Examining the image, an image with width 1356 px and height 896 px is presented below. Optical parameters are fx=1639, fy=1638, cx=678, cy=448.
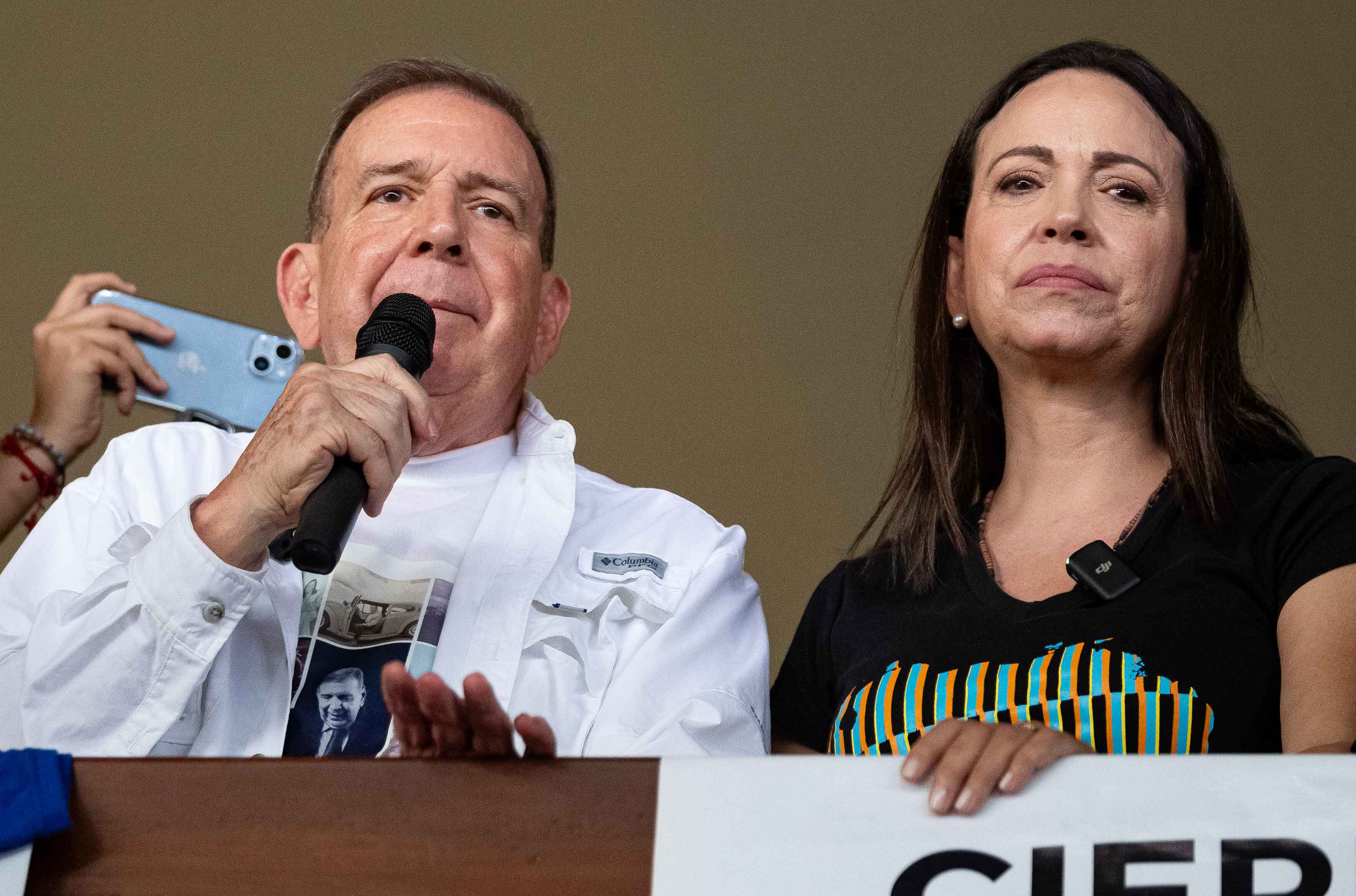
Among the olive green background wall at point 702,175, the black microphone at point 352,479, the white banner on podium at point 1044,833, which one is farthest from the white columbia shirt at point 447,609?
the olive green background wall at point 702,175

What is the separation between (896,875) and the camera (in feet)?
3.11

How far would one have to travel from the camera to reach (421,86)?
191cm

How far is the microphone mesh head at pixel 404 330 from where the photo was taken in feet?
Result: 4.61

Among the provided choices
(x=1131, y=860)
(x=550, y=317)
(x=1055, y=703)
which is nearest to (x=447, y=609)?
(x=550, y=317)

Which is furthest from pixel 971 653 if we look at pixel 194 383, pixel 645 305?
pixel 645 305

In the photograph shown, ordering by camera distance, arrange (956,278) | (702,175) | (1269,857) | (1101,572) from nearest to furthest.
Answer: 1. (1269,857)
2. (1101,572)
3. (956,278)
4. (702,175)

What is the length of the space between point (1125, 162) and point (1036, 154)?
0.09 m

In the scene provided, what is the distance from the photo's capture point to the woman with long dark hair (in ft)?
4.33

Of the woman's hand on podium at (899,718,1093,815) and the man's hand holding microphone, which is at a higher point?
the man's hand holding microphone

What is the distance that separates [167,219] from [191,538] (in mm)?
1811

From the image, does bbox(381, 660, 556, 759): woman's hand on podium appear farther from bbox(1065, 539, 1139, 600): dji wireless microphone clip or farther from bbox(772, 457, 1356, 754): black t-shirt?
bbox(1065, 539, 1139, 600): dji wireless microphone clip

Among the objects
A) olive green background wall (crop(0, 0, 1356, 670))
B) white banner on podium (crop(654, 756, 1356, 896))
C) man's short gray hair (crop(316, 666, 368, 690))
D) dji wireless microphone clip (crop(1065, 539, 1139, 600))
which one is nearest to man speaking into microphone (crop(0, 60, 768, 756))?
man's short gray hair (crop(316, 666, 368, 690))

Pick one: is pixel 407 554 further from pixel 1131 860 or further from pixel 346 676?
pixel 1131 860

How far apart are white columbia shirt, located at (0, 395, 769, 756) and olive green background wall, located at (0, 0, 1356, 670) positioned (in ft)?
3.87
